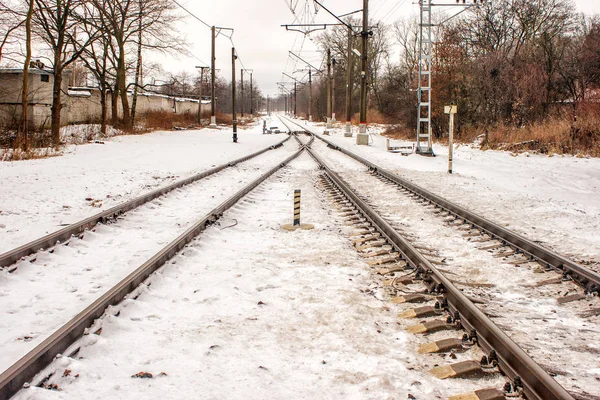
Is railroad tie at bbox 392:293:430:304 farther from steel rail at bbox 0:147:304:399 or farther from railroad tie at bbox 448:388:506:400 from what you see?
steel rail at bbox 0:147:304:399

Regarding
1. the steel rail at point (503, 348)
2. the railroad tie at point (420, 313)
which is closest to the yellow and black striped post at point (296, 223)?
the steel rail at point (503, 348)

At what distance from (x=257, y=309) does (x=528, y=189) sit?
9556 millimetres

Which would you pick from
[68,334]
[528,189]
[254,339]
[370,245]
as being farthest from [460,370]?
[528,189]

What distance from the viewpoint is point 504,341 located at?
10.8ft

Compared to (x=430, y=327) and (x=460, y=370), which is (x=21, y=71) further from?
(x=460, y=370)

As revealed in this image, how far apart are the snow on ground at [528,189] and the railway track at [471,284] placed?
702 mm

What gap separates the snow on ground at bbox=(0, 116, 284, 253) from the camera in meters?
7.88

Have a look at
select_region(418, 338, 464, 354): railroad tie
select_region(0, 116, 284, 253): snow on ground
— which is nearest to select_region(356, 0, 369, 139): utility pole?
select_region(0, 116, 284, 253): snow on ground

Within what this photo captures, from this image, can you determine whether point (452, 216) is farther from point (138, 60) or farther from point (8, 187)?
point (138, 60)

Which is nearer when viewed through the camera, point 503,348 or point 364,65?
point 503,348

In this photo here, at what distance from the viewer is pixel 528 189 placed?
11703mm

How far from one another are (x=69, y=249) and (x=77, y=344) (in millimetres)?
3037

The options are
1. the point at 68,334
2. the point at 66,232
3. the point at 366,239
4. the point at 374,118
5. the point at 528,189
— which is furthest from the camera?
the point at 374,118

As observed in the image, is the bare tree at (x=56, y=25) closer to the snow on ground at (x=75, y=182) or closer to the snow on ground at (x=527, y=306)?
the snow on ground at (x=75, y=182)
